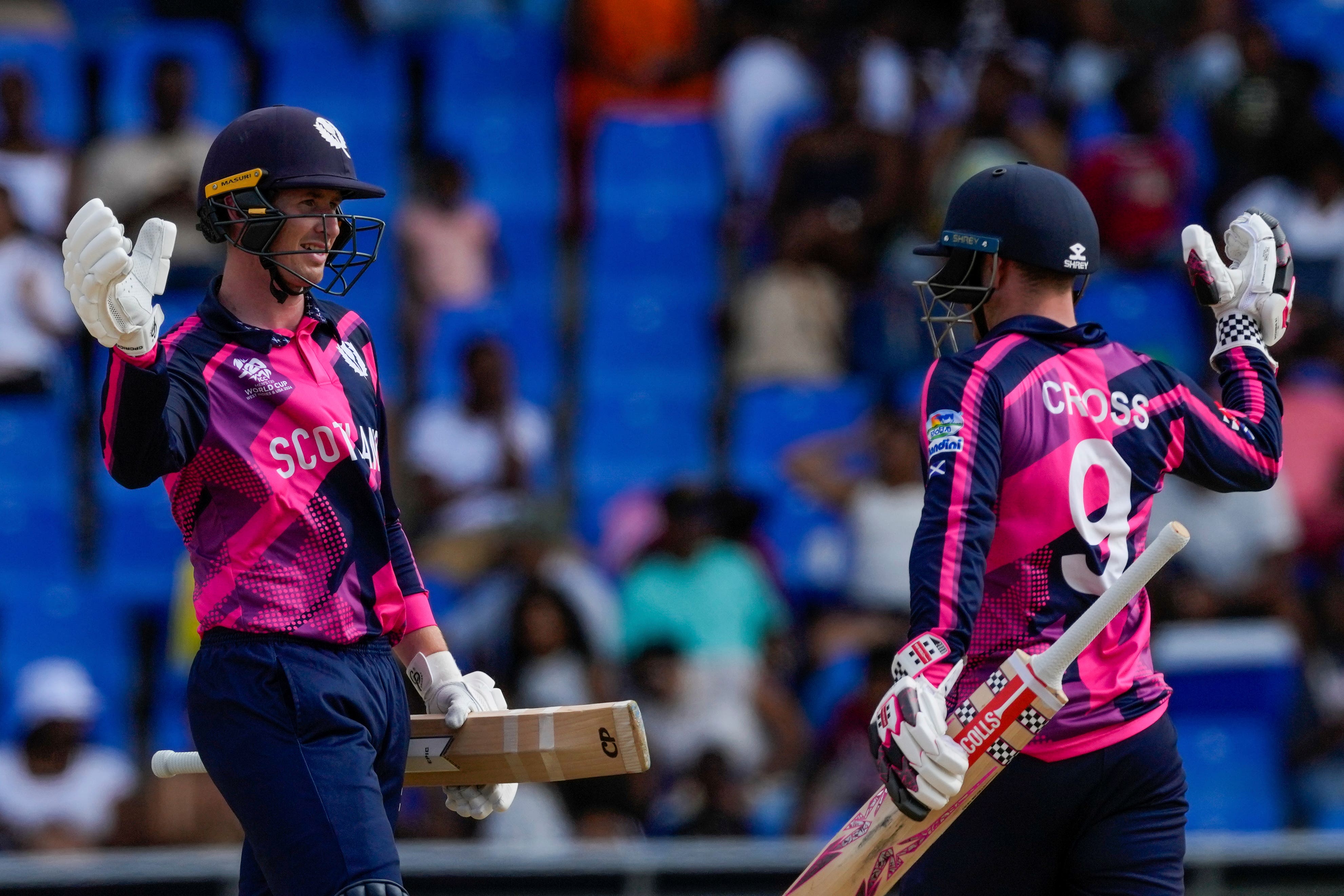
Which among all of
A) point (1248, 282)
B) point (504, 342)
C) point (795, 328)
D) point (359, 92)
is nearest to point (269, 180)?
point (1248, 282)

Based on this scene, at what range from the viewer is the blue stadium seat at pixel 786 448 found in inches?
308

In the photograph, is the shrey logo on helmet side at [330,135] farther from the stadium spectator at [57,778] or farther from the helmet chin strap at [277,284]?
the stadium spectator at [57,778]

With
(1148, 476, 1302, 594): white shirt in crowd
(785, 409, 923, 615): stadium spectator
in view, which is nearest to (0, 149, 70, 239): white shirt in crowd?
(785, 409, 923, 615): stadium spectator

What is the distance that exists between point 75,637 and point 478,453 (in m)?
1.81

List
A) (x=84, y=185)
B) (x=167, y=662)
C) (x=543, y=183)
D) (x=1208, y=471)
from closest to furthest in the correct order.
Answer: (x=1208, y=471) → (x=167, y=662) → (x=84, y=185) → (x=543, y=183)

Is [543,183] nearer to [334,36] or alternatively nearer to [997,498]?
[334,36]

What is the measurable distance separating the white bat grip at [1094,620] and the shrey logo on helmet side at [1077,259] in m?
0.61

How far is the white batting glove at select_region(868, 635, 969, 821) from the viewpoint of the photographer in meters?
3.29

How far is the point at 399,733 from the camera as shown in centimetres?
364

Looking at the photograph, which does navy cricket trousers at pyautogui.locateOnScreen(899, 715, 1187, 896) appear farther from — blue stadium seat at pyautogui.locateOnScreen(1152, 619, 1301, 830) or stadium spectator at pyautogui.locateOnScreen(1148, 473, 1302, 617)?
stadium spectator at pyautogui.locateOnScreen(1148, 473, 1302, 617)

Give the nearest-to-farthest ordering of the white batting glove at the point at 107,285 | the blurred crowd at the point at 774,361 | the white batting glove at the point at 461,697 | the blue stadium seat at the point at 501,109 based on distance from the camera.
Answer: the white batting glove at the point at 107,285 → the white batting glove at the point at 461,697 → the blurred crowd at the point at 774,361 → the blue stadium seat at the point at 501,109

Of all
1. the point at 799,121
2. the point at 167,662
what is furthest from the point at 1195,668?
the point at 167,662

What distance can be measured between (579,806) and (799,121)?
12.4 feet

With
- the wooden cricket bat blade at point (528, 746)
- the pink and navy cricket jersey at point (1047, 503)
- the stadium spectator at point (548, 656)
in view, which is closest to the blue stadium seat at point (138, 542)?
the stadium spectator at point (548, 656)
